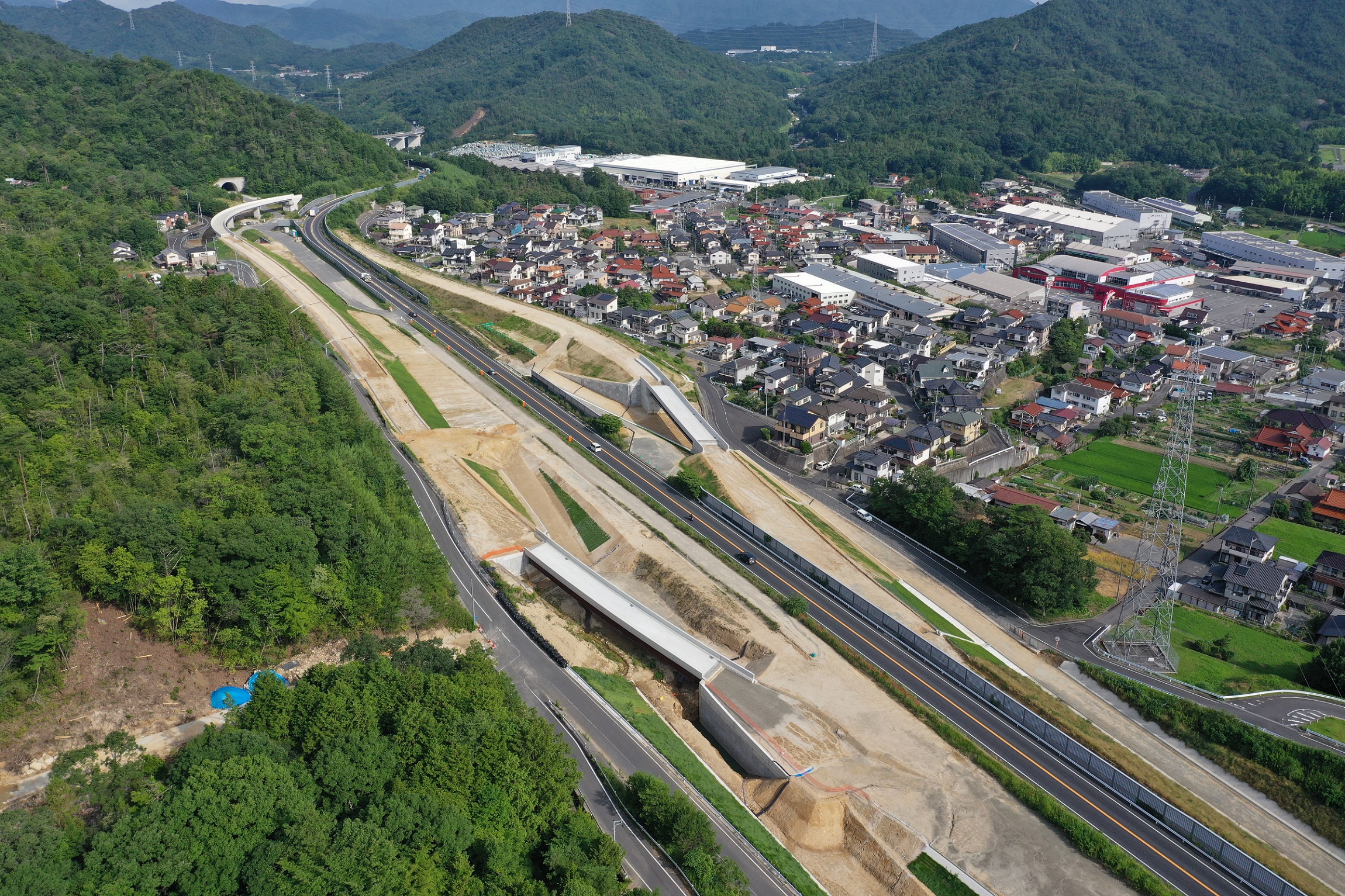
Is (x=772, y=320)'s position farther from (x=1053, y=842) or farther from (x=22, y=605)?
(x=22, y=605)

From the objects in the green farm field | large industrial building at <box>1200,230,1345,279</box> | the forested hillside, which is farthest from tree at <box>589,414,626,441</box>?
large industrial building at <box>1200,230,1345,279</box>

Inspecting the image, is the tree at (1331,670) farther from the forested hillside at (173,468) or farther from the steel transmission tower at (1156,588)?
the forested hillside at (173,468)

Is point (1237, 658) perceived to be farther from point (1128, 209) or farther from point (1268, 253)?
point (1128, 209)

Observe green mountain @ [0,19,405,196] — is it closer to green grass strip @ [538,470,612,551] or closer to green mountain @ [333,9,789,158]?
green grass strip @ [538,470,612,551]

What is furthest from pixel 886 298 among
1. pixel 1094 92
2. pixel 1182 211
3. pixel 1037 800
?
pixel 1094 92

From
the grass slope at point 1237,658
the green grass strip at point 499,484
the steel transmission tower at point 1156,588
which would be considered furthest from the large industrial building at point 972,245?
the green grass strip at point 499,484
